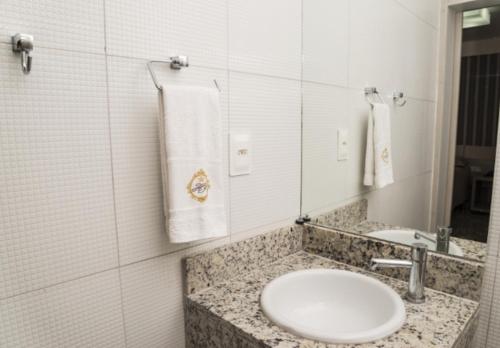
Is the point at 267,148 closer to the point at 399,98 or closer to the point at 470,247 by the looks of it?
the point at 399,98

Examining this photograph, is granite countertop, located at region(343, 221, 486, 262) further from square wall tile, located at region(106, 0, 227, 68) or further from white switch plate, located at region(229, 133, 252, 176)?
square wall tile, located at region(106, 0, 227, 68)

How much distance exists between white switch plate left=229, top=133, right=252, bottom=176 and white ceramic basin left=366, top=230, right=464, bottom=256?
52 cm

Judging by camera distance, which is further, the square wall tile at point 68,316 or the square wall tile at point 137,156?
the square wall tile at point 137,156

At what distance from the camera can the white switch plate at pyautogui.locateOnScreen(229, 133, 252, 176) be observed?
45.5 inches

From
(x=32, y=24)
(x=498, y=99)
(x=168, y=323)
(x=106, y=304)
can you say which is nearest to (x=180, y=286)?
(x=168, y=323)

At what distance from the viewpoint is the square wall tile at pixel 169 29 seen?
873 mm

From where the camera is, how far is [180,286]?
41.9 inches

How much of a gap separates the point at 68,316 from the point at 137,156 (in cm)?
43

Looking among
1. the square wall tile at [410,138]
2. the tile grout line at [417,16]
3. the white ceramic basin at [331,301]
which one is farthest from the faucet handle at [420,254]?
the tile grout line at [417,16]

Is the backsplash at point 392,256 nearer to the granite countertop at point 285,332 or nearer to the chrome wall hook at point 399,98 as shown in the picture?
the granite countertop at point 285,332

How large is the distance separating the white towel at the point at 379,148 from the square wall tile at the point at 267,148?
0.92 feet

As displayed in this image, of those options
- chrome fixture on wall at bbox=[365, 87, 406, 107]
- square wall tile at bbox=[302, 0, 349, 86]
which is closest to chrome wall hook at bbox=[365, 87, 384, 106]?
chrome fixture on wall at bbox=[365, 87, 406, 107]

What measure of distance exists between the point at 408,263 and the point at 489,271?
228 mm

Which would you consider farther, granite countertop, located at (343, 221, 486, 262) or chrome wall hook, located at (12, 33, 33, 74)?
granite countertop, located at (343, 221, 486, 262)
